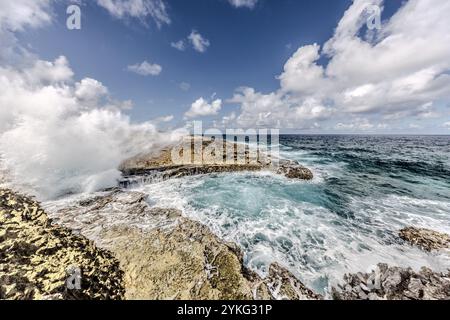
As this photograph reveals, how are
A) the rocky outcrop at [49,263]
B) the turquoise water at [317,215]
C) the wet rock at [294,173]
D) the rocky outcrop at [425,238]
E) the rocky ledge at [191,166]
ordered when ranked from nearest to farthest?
the rocky outcrop at [49,263] < the turquoise water at [317,215] < the rocky outcrop at [425,238] < the rocky ledge at [191,166] < the wet rock at [294,173]

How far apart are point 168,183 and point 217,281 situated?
10692 millimetres

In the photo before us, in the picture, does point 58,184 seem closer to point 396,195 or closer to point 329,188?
point 329,188

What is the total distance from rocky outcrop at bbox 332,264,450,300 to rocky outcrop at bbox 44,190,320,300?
1.40 m

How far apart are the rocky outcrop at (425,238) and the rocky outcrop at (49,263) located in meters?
11.6

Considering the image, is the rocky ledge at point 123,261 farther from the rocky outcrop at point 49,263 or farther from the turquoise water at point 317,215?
the turquoise water at point 317,215

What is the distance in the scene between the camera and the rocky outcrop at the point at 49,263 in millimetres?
4410

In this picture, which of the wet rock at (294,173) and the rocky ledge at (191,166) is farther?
the wet rock at (294,173)

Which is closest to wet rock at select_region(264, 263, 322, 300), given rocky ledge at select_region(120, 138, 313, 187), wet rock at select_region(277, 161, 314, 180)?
rocky ledge at select_region(120, 138, 313, 187)

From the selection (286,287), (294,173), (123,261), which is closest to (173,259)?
(123,261)

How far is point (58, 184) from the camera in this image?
1140 cm

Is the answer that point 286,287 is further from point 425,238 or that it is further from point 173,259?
point 425,238

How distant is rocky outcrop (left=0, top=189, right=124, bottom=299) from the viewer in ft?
14.5

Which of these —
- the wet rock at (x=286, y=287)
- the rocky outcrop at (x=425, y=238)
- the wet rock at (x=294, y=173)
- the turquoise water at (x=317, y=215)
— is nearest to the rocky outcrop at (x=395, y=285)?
the turquoise water at (x=317, y=215)
